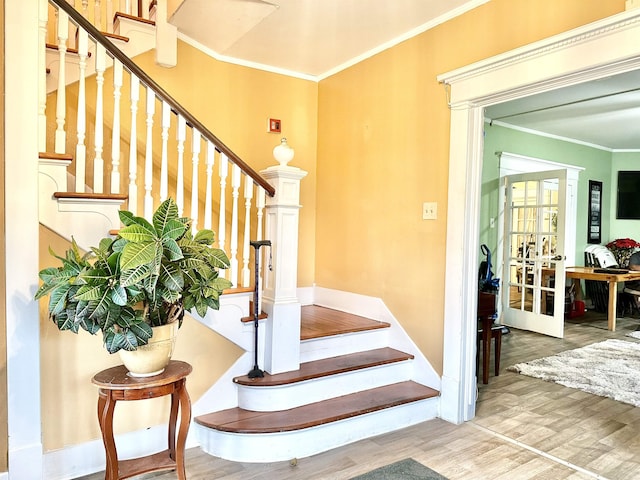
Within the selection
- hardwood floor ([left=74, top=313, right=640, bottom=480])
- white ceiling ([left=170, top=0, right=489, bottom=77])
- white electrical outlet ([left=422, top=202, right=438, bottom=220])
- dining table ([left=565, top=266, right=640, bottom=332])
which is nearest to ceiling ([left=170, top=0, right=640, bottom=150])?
white ceiling ([left=170, top=0, right=489, bottom=77])

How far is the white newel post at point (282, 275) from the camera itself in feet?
8.96

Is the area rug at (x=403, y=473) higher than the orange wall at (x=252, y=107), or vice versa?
the orange wall at (x=252, y=107)

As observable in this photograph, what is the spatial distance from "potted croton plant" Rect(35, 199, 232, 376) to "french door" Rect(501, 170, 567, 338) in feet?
14.8

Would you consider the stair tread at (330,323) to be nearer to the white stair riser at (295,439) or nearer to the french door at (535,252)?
the white stair riser at (295,439)

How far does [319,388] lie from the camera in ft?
9.14

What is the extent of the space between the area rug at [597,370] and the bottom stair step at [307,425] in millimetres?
1545

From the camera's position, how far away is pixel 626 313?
6.63 meters

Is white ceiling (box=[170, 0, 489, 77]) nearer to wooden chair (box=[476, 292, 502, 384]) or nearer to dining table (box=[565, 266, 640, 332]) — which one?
wooden chair (box=[476, 292, 502, 384])

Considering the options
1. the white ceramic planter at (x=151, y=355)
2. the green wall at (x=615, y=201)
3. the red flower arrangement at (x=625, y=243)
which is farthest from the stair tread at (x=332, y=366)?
the green wall at (x=615, y=201)

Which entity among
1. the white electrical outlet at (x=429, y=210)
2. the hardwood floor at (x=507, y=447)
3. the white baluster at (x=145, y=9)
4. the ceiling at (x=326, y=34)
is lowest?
the hardwood floor at (x=507, y=447)

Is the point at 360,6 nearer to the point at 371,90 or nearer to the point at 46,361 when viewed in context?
the point at 371,90

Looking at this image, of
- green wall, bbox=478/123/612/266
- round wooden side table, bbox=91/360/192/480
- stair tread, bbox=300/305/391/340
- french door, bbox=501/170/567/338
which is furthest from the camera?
green wall, bbox=478/123/612/266

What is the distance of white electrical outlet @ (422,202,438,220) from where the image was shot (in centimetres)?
304

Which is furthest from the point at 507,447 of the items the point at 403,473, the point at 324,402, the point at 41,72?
the point at 41,72
